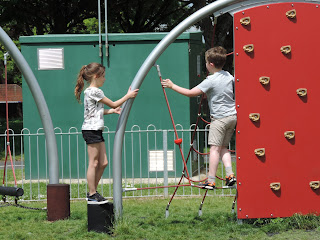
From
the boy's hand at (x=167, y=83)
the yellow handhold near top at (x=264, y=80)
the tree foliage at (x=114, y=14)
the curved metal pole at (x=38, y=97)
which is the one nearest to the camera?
the boy's hand at (x=167, y=83)

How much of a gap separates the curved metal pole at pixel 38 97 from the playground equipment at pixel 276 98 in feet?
5.82

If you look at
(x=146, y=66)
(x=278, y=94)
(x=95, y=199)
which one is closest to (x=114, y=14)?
(x=146, y=66)

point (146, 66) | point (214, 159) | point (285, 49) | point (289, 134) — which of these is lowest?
point (214, 159)

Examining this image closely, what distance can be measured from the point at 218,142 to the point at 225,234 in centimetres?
100

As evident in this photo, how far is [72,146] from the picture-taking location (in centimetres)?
1198

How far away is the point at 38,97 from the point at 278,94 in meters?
2.80

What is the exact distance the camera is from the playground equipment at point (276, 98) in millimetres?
6867

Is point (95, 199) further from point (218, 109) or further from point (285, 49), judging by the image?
point (285, 49)

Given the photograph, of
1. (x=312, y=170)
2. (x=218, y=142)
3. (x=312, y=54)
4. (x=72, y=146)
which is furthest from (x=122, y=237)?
(x=72, y=146)

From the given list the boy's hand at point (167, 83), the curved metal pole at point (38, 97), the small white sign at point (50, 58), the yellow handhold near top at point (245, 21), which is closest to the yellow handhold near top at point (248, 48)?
the yellow handhold near top at point (245, 21)

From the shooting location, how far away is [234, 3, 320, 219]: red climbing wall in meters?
6.87

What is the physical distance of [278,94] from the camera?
22.5ft

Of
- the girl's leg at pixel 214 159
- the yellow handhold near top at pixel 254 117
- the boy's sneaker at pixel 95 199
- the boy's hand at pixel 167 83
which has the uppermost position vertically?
the boy's hand at pixel 167 83

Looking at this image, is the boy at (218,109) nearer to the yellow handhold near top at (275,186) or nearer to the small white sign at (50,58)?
the yellow handhold near top at (275,186)
